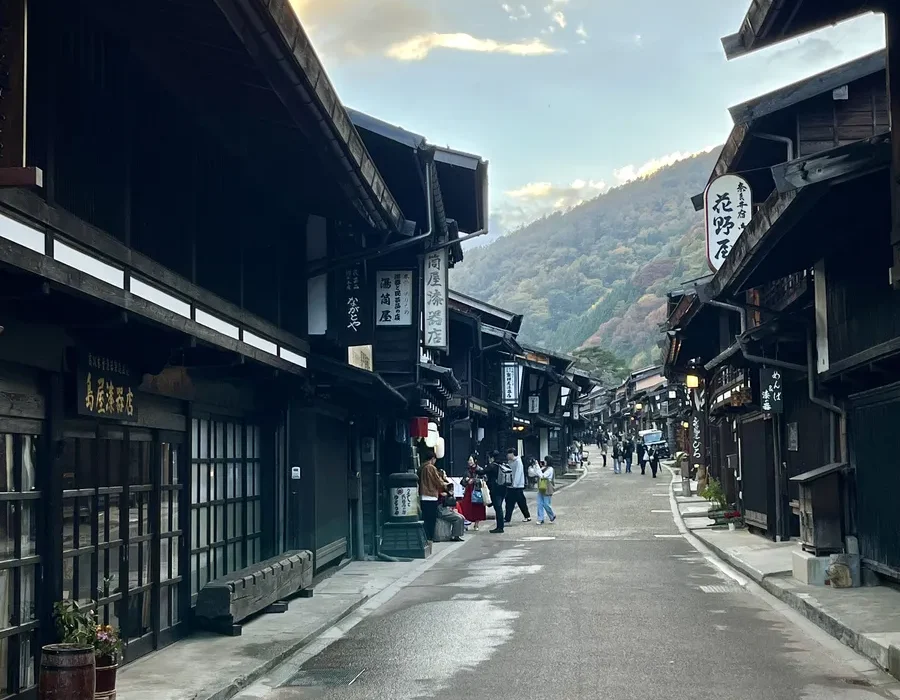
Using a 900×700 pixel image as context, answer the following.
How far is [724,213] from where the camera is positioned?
22047 millimetres

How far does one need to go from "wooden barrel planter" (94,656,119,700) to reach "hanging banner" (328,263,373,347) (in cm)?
890

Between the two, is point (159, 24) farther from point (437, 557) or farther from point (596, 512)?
point (596, 512)

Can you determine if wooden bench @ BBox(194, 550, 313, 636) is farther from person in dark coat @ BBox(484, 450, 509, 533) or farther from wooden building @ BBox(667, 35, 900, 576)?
person in dark coat @ BBox(484, 450, 509, 533)

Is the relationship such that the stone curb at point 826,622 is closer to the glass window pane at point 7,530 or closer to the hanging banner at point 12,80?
the glass window pane at point 7,530

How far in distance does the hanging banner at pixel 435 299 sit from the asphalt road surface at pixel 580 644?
435 centimetres

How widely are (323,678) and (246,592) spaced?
260cm

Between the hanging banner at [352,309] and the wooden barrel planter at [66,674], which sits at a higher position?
the hanging banner at [352,309]

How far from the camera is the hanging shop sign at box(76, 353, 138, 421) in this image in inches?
369

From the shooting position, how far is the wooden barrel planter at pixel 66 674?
311 inches

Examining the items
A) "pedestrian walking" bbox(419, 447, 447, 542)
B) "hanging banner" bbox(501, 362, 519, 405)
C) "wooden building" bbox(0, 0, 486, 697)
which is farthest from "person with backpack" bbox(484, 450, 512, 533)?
"hanging banner" bbox(501, 362, 519, 405)

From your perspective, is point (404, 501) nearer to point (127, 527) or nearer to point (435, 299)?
point (435, 299)

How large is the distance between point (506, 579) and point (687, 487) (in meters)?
26.7

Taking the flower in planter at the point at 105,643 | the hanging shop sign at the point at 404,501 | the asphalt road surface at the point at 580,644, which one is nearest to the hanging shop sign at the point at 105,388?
the flower in planter at the point at 105,643

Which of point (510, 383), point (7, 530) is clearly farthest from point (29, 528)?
point (510, 383)
